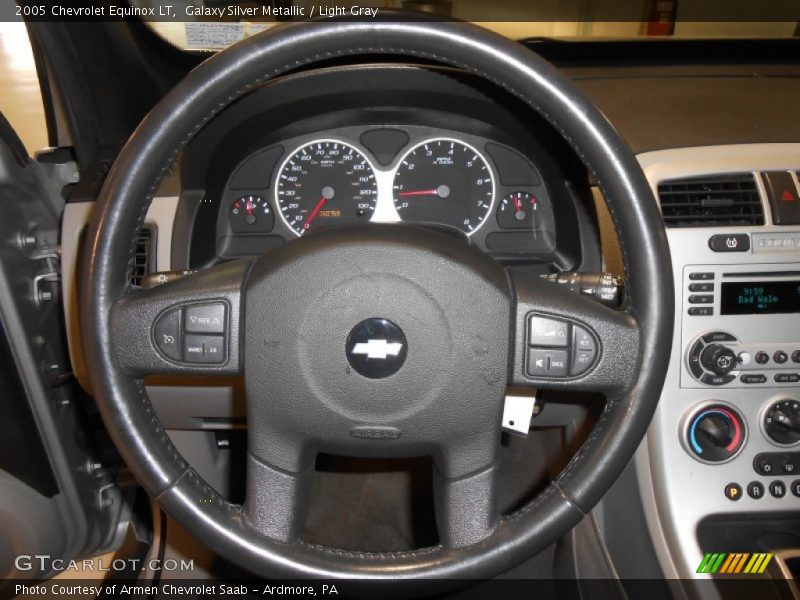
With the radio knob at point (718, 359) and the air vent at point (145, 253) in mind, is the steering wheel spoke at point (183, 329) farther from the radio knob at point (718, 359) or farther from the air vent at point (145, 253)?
the radio knob at point (718, 359)

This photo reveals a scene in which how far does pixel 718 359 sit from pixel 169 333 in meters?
0.82

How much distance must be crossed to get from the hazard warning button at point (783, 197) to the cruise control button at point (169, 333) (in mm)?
915

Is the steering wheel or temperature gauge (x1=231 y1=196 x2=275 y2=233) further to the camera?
temperature gauge (x1=231 y1=196 x2=275 y2=233)

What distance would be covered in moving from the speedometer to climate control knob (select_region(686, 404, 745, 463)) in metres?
0.68

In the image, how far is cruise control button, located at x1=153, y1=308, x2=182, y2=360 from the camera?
0.80 m

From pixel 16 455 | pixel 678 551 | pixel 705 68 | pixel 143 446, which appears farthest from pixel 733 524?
pixel 16 455

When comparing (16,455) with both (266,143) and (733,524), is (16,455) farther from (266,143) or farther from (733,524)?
(733,524)

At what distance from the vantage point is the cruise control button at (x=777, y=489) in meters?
1.11

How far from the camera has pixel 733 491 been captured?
110 centimetres

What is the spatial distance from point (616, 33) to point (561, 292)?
1.14m

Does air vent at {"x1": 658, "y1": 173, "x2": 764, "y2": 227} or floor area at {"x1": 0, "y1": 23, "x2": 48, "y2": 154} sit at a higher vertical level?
floor area at {"x1": 0, "y1": 23, "x2": 48, "y2": 154}

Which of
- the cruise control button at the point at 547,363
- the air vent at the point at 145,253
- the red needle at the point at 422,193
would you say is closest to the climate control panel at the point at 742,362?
the cruise control button at the point at 547,363

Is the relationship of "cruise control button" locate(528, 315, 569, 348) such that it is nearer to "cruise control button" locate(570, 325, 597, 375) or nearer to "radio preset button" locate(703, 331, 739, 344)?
"cruise control button" locate(570, 325, 597, 375)

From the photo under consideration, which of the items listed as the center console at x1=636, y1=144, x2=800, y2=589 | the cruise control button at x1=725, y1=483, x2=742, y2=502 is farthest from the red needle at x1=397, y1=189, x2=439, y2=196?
the cruise control button at x1=725, y1=483, x2=742, y2=502
